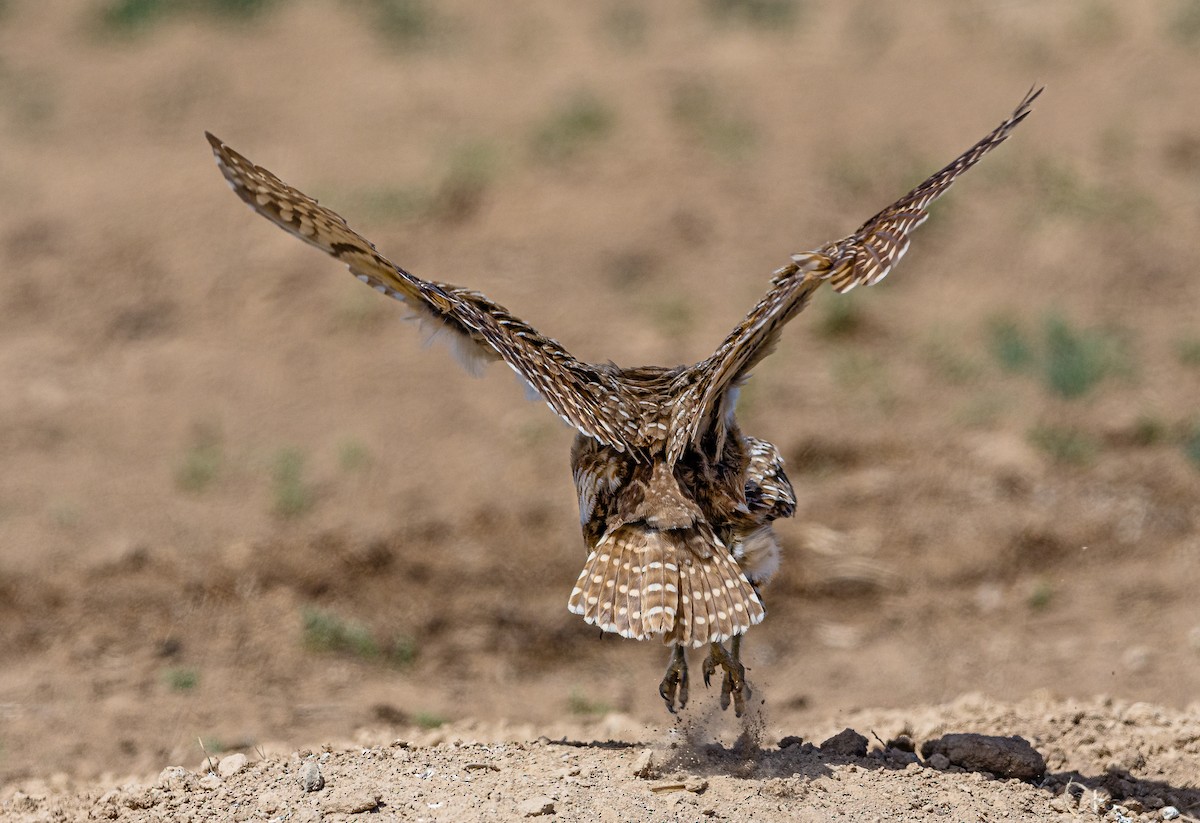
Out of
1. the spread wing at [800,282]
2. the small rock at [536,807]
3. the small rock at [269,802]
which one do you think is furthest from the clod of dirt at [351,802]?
the spread wing at [800,282]

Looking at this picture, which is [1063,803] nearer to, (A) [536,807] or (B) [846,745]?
(B) [846,745]

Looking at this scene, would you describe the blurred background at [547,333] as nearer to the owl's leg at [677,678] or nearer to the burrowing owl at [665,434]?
the owl's leg at [677,678]

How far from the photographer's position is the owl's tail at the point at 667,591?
573 centimetres

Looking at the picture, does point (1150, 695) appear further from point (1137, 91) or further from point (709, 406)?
point (1137, 91)

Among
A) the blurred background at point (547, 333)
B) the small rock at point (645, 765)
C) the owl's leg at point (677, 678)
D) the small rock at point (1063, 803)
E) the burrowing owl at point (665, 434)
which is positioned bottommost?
the small rock at point (645, 765)

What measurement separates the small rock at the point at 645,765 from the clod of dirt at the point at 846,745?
90 centimetres

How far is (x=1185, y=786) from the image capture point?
6723 millimetres

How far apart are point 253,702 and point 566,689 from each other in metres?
1.90

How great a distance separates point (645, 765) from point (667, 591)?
0.84 meters

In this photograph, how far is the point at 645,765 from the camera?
20.1ft

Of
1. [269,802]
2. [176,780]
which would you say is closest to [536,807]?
[269,802]

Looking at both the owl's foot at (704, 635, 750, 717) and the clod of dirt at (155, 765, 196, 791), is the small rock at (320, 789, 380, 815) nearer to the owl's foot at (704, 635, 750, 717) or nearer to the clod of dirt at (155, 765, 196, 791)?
the clod of dirt at (155, 765, 196, 791)

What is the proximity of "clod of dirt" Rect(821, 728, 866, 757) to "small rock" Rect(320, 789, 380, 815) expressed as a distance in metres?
2.04

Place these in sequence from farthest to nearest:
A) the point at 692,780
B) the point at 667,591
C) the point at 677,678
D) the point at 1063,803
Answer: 1. the point at 677,678
2. the point at 1063,803
3. the point at 692,780
4. the point at 667,591
